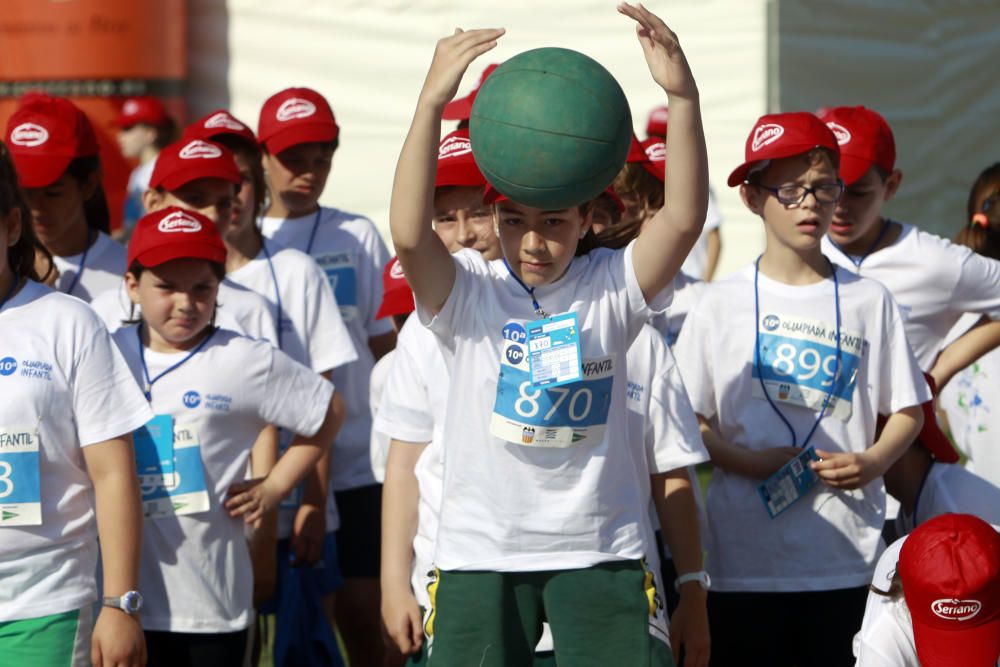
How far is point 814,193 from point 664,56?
1635mm

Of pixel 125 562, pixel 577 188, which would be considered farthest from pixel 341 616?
pixel 577 188

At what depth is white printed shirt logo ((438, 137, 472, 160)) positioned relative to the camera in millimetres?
4570

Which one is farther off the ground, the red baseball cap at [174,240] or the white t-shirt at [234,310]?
the red baseball cap at [174,240]

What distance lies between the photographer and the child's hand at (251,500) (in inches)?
185

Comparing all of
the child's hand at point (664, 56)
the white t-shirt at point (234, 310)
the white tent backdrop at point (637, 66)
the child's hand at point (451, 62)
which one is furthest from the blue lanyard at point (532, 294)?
the white tent backdrop at point (637, 66)

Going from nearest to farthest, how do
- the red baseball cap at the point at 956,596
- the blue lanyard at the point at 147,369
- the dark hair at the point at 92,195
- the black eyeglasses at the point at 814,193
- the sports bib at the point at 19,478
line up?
the red baseball cap at the point at 956,596
the sports bib at the point at 19,478
the blue lanyard at the point at 147,369
the black eyeglasses at the point at 814,193
the dark hair at the point at 92,195

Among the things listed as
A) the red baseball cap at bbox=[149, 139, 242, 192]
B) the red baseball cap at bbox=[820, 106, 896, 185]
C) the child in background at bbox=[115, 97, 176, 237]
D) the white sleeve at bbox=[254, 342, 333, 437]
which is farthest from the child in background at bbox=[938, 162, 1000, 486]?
the child in background at bbox=[115, 97, 176, 237]

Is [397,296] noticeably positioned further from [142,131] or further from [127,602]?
[142,131]

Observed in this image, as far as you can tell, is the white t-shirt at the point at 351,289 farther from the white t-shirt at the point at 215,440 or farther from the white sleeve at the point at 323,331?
the white t-shirt at the point at 215,440

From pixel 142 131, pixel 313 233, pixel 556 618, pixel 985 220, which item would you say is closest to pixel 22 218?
pixel 556 618

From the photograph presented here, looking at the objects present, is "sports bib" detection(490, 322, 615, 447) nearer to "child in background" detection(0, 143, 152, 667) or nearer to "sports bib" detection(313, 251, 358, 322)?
"child in background" detection(0, 143, 152, 667)

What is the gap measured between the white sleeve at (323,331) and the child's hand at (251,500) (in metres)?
0.77

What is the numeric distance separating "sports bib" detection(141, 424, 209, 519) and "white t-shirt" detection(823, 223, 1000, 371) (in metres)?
2.28

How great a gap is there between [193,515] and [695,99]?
215 centimetres
